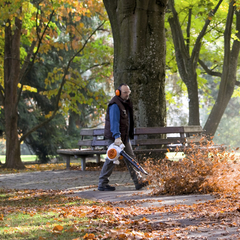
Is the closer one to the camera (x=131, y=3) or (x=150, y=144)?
(x=150, y=144)

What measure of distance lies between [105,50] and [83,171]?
10454 millimetres

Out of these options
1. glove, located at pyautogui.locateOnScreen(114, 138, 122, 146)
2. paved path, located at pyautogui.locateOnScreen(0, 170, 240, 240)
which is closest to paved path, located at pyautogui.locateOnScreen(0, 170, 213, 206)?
paved path, located at pyautogui.locateOnScreen(0, 170, 240, 240)

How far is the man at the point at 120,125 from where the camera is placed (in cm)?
698

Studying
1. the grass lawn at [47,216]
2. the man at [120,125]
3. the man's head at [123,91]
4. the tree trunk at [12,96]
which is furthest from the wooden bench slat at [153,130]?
the tree trunk at [12,96]

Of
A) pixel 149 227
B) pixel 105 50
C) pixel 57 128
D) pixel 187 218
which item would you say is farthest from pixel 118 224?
pixel 57 128

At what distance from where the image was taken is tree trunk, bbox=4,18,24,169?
1504 cm

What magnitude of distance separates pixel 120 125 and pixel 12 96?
932 centimetres

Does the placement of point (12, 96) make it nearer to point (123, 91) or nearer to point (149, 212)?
point (123, 91)

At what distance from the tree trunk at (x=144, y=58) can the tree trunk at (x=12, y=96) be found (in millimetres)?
6087

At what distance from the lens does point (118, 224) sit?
4.44 m

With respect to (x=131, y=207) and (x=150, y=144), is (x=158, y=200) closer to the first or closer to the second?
(x=131, y=207)

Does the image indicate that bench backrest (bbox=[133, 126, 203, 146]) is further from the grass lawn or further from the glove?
the grass lawn

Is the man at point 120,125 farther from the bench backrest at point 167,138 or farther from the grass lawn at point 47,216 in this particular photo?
the bench backrest at point 167,138

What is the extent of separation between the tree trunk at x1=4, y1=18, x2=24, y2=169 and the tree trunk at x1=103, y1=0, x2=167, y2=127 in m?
6.09
